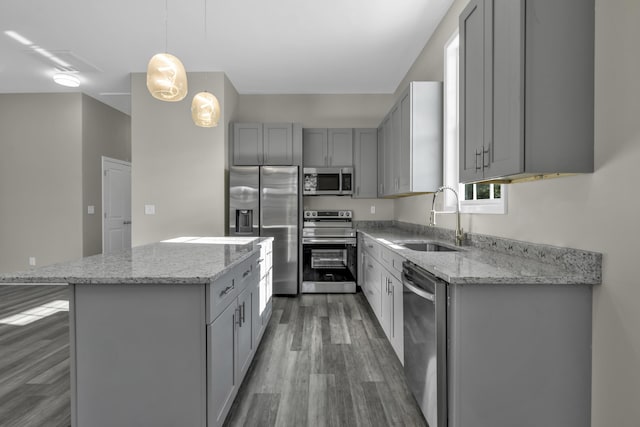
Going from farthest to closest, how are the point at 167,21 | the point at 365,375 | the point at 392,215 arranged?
the point at 392,215
the point at 167,21
the point at 365,375

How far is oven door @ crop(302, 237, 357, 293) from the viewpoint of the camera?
4.75 metres

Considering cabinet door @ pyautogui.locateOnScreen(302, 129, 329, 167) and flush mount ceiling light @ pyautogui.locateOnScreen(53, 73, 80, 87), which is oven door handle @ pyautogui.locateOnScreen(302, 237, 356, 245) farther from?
flush mount ceiling light @ pyautogui.locateOnScreen(53, 73, 80, 87)

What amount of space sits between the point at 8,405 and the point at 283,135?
3.85m

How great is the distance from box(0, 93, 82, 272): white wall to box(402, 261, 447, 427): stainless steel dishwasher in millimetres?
5338

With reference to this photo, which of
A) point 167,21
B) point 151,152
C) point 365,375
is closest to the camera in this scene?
point 365,375

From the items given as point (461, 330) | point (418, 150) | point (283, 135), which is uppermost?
point (283, 135)

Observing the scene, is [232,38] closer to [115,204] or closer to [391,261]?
[391,261]

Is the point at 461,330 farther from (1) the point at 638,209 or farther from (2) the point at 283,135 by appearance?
(2) the point at 283,135

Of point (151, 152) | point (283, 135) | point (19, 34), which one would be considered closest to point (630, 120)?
point (283, 135)

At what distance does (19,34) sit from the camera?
3578 millimetres

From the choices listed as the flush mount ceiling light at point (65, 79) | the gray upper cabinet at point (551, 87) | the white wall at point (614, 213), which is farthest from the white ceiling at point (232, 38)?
the white wall at point (614, 213)

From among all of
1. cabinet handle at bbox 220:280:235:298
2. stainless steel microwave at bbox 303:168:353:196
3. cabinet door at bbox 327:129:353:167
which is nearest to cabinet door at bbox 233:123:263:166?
stainless steel microwave at bbox 303:168:353:196

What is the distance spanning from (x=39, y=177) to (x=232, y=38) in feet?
13.0

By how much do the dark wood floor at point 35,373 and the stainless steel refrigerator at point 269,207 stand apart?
2.13 metres
